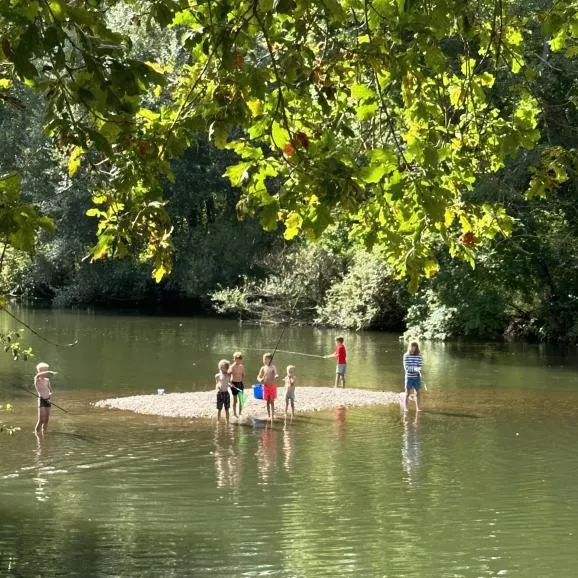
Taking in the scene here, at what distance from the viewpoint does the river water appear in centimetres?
1023

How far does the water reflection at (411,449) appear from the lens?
45.5 ft

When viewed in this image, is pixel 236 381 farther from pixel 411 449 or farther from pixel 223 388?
pixel 411 449

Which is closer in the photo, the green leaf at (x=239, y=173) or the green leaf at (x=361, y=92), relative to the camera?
the green leaf at (x=239, y=173)

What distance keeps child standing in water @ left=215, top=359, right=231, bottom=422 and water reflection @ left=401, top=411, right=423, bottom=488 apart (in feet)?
10.2

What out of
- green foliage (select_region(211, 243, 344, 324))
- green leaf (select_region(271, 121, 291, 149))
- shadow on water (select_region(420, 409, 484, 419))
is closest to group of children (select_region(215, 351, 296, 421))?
shadow on water (select_region(420, 409, 484, 419))

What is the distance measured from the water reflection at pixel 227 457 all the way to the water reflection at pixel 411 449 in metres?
2.25

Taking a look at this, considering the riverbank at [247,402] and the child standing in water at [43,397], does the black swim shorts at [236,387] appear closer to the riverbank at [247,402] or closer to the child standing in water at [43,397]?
the riverbank at [247,402]

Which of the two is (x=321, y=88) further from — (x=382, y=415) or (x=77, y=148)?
(x=382, y=415)

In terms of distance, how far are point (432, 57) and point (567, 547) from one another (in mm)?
6130

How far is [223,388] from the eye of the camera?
18203mm

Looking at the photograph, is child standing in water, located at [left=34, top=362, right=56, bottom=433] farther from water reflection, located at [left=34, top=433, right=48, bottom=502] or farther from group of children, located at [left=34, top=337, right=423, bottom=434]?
water reflection, located at [left=34, top=433, right=48, bottom=502]

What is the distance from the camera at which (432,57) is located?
6.55 meters

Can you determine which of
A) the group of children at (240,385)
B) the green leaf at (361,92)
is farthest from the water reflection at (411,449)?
the green leaf at (361,92)

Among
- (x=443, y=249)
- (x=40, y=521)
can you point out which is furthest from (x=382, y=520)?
(x=443, y=249)
